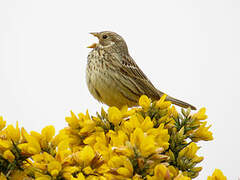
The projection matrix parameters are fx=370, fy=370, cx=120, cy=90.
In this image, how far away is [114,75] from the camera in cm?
538

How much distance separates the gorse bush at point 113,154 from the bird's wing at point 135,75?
324 cm

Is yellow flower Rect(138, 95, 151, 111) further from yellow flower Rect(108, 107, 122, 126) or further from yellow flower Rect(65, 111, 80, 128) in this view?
yellow flower Rect(65, 111, 80, 128)

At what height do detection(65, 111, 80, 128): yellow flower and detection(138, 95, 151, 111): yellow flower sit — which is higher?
detection(138, 95, 151, 111): yellow flower

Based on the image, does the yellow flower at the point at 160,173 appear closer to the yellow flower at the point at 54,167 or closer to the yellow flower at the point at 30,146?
the yellow flower at the point at 54,167

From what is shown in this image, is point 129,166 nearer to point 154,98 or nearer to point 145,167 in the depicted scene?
point 145,167

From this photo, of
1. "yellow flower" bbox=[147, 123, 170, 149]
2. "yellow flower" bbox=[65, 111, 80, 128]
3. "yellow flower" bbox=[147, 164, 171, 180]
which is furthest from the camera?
"yellow flower" bbox=[65, 111, 80, 128]

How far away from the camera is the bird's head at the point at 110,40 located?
6.01 meters

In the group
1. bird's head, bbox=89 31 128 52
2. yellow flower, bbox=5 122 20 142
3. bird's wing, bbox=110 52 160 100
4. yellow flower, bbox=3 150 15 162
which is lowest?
bird's wing, bbox=110 52 160 100

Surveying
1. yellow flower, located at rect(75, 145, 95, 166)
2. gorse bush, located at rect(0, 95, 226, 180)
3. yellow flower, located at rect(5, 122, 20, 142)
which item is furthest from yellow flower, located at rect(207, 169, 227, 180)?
yellow flower, located at rect(5, 122, 20, 142)

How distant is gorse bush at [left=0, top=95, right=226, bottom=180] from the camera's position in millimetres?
1604

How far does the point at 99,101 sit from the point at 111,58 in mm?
722

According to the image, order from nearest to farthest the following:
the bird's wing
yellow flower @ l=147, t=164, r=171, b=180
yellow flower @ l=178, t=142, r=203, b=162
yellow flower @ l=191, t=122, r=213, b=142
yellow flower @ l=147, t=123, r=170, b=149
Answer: yellow flower @ l=147, t=164, r=171, b=180 < yellow flower @ l=147, t=123, r=170, b=149 < yellow flower @ l=178, t=142, r=203, b=162 < yellow flower @ l=191, t=122, r=213, b=142 < the bird's wing

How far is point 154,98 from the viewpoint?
5.89m

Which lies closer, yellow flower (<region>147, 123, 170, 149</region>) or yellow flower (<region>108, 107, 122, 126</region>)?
yellow flower (<region>147, 123, 170, 149</region>)
